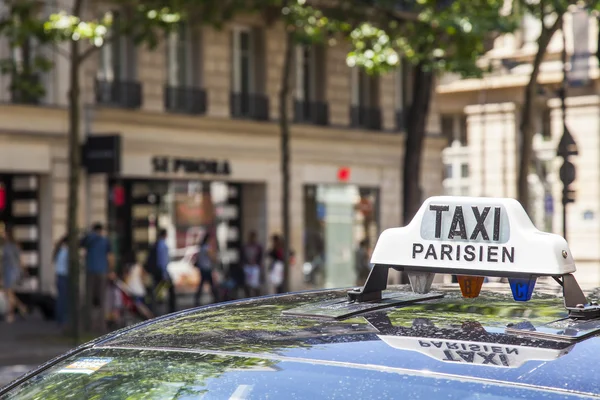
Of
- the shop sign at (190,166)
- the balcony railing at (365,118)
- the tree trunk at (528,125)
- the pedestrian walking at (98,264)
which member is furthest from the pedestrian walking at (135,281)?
the balcony railing at (365,118)

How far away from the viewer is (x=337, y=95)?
32.0 m

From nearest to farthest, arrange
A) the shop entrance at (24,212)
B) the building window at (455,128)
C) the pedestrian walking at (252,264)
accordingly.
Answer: the shop entrance at (24,212) → the pedestrian walking at (252,264) → the building window at (455,128)

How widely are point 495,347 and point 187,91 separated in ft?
84.6

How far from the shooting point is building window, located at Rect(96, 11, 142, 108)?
26078 mm

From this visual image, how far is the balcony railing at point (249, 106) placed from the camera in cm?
2918

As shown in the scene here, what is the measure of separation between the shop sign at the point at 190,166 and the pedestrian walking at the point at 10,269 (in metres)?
5.58

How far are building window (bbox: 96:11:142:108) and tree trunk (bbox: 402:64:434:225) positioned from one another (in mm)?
6053

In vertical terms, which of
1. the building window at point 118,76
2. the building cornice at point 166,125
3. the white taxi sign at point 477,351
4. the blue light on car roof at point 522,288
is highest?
the building window at point 118,76

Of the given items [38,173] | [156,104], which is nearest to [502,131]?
[156,104]

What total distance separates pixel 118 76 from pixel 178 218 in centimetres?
372

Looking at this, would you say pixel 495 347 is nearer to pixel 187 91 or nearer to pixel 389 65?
pixel 389 65

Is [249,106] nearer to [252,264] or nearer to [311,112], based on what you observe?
[311,112]

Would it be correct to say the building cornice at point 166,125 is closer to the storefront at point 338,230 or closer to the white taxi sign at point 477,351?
the storefront at point 338,230

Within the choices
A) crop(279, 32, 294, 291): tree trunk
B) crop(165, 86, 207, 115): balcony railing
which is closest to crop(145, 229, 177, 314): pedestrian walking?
crop(279, 32, 294, 291): tree trunk
